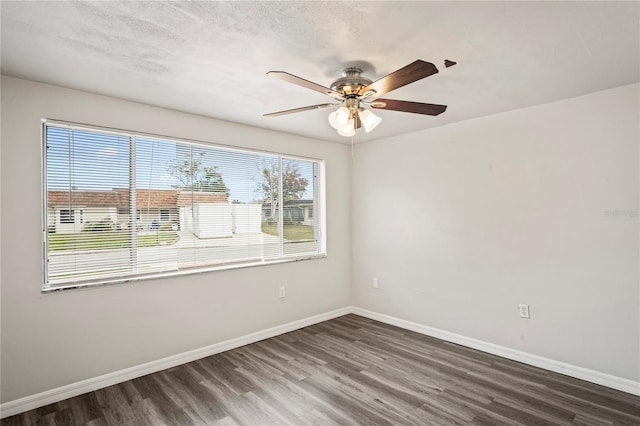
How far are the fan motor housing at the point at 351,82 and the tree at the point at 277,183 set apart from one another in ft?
6.19

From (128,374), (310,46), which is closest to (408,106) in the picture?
(310,46)

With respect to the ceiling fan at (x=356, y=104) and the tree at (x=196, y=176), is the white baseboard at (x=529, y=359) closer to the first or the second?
the ceiling fan at (x=356, y=104)

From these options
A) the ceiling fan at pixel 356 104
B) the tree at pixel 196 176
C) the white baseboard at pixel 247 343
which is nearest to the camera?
the ceiling fan at pixel 356 104

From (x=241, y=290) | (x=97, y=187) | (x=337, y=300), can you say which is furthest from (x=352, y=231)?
(x=97, y=187)

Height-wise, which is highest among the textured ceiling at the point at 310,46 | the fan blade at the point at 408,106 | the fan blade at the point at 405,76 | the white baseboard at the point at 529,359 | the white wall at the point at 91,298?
the textured ceiling at the point at 310,46

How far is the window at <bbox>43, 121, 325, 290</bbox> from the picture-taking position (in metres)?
2.64

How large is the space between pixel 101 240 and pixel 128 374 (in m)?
1.16

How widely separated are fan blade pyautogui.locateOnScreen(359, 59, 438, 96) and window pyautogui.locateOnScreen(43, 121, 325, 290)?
200cm

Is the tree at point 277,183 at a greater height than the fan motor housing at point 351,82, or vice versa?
the fan motor housing at point 351,82

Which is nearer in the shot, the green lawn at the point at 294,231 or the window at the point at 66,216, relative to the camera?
the window at the point at 66,216

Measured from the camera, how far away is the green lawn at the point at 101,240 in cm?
261

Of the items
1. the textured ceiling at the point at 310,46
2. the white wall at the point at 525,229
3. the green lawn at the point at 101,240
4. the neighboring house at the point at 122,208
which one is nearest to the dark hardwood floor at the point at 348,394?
the white wall at the point at 525,229

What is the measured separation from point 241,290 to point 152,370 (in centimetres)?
107

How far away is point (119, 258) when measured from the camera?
9.51 feet
